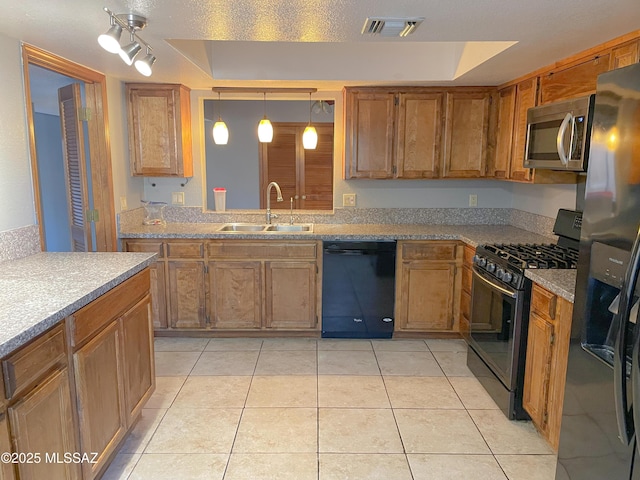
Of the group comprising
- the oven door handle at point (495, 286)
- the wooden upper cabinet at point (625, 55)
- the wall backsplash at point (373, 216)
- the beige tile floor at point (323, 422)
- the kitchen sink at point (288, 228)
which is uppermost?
the wooden upper cabinet at point (625, 55)

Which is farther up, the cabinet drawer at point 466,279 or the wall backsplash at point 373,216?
the wall backsplash at point 373,216

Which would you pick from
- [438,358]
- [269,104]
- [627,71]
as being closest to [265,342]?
[438,358]

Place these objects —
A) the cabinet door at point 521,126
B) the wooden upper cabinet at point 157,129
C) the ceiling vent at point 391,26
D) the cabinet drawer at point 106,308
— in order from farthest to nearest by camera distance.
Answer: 1. the wooden upper cabinet at point 157,129
2. the cabinet door at point 521,126
3. the ceiling vent at point 391,26
4. the cabinet drawer at point 106,308

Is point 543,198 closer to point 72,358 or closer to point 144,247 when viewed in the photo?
point 144,247

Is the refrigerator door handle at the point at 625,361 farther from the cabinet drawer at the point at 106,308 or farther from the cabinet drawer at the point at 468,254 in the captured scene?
the cabinet drawer at the point at 468,254

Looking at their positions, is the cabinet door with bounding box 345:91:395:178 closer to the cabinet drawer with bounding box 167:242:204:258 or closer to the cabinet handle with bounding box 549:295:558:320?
the cabinet drawer with bounding box 167:242:204:258

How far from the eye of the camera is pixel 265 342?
146 inches

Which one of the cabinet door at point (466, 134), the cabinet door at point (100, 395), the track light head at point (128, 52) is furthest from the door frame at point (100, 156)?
the cabinet door at point (466, 134)

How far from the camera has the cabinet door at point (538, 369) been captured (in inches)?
89.6

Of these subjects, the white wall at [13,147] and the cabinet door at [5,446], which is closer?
the cabinet door at [5,446]

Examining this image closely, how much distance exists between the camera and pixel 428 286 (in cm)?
368

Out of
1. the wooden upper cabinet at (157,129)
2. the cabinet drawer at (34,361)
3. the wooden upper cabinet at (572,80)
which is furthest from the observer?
the wooden upper cabinet at (157,129)

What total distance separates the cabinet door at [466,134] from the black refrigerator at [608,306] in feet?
7.09

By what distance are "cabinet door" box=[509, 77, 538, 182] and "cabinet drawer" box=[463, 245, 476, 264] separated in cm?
62
